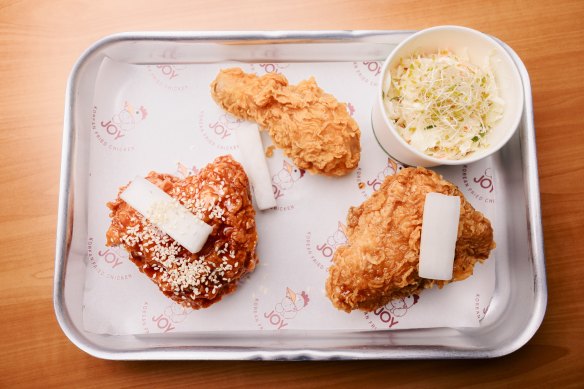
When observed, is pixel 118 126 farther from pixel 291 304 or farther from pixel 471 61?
pixel 471 61

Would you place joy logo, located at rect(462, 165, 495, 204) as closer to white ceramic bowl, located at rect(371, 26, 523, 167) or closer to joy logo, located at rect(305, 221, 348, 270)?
white ceramic bowl, located at rect(371, 26, 523, 167)

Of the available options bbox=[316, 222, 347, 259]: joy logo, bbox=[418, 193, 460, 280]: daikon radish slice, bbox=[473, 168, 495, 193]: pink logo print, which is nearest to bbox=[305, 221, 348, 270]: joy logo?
bbox=[316, 222, 347, 259]: joy logo

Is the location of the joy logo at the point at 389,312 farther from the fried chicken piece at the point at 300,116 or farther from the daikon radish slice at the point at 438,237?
the fried chicken piece at the point at 300,116

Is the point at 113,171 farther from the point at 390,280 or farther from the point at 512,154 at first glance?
the point at 512,154

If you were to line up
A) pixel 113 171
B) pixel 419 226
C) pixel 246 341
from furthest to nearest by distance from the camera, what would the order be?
1. pixel 113 171
2. pixel 246 341
3. pixel 419 226

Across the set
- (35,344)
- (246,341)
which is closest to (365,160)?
(246,341)

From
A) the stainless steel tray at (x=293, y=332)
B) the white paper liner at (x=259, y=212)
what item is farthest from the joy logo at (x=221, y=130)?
the stainless steel tray at (x=293, y=332)
